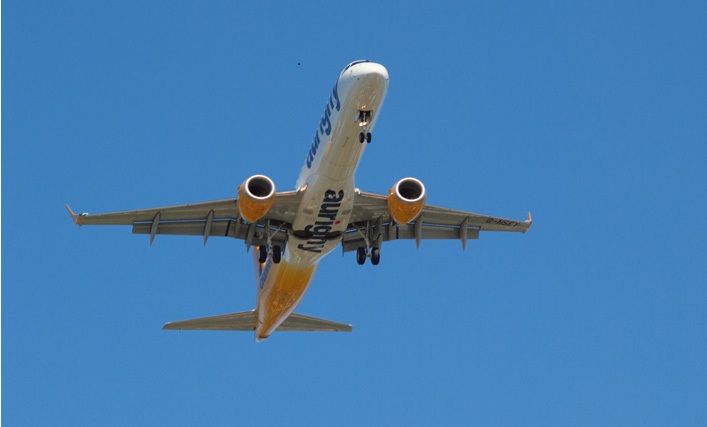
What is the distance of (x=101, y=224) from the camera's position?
40.2m

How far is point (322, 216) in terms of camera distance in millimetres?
39031

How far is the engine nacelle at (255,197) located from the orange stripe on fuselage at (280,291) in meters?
4.62

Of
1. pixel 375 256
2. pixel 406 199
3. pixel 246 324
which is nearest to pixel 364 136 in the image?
pixel 406 199

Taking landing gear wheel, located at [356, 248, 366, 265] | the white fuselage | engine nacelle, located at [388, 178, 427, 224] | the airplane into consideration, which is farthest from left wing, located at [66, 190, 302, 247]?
engine nacelle, located at [388, 178, 427, 224]

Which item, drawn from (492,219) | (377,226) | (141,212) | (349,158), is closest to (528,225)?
(492,219)

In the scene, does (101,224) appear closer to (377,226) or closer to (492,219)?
(377,226)

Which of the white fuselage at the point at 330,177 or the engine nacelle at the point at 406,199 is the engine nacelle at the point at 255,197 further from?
the engine nacelle at the point at 406,199

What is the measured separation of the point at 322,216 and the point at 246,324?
10.6m

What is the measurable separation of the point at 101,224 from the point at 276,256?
233 inches

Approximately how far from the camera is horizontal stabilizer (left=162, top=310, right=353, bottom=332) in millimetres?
46938

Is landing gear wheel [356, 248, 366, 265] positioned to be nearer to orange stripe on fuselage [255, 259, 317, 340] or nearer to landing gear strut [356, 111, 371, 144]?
orange stripe on fuselage [255, 259, 317, 340]

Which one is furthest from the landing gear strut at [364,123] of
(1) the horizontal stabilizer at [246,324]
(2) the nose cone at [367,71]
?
(1) the horizontal stabilizer at [246,324]

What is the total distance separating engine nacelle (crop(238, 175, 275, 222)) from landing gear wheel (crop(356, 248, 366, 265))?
201 inches

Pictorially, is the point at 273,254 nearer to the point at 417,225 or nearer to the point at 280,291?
the point at 280,291
